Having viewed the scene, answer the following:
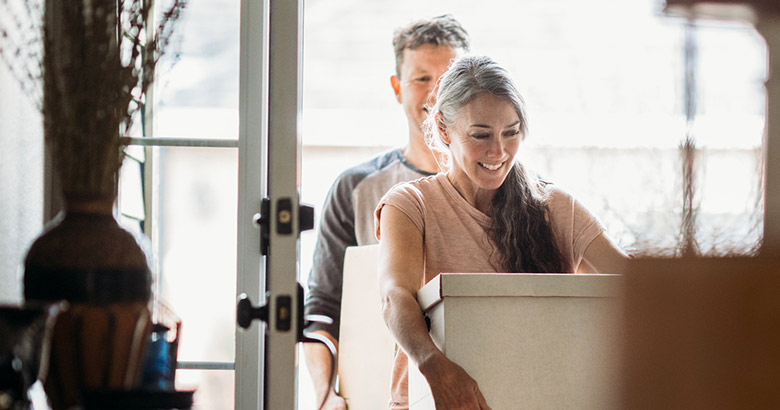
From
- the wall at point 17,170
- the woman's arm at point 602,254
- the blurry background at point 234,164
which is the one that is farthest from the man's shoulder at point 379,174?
the wall at point 17,170

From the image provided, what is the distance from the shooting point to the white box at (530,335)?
3.33 feet

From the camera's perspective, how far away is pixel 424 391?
115 centimetres

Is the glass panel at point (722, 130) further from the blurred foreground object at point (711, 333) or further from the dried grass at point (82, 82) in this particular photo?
the dried grass at point (82, 82)

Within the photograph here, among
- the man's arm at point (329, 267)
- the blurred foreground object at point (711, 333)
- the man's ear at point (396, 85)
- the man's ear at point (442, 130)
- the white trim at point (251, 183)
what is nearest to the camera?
the blurred foreground object at point (711, 333)

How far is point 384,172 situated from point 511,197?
64 cm

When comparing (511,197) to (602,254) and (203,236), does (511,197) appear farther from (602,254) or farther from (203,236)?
(203,236)

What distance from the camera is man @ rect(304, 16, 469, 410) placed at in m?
2.00

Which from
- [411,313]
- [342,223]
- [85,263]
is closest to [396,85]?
[342,223]

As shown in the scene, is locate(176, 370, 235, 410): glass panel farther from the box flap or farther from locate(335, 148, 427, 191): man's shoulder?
locate(335, 148, 427, 191): man's shoulder

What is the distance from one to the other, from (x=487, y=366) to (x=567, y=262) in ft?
1.67

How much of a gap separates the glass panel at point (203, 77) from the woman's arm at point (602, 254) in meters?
0.70

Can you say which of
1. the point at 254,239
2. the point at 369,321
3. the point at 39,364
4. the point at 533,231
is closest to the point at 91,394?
the point at 39,364

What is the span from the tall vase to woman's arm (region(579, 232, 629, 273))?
907mm

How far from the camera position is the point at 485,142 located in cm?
147
